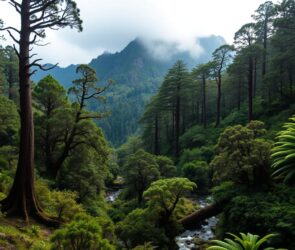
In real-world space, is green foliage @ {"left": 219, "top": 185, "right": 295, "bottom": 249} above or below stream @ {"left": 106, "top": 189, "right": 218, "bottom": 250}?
above

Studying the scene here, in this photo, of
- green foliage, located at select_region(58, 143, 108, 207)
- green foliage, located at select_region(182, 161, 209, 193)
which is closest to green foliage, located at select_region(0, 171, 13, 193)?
green foliage, located at select_region(58, 143, 108, 207)

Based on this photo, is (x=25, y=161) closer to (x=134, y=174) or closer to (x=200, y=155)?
(x=134, y=174)

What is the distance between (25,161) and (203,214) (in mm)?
10694

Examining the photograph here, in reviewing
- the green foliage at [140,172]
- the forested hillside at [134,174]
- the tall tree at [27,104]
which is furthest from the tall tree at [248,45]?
the tall tree at [27,104]

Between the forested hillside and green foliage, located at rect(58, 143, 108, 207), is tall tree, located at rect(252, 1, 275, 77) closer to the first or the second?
the forested hillside

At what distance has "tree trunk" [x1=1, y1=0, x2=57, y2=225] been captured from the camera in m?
12.1

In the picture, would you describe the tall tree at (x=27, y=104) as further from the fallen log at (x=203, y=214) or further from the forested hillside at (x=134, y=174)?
the fallen log at (x=203, y=214)

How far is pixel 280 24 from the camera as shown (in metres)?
28.3

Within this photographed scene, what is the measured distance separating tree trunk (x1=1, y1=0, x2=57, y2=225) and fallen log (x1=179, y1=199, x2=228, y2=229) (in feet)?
29.0

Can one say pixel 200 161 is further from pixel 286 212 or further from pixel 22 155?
pixel 22 155

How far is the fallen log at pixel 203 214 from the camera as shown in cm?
1784

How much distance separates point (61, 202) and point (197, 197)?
2040 cm

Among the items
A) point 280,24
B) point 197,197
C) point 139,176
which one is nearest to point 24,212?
point 139,176

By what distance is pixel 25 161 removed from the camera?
12.4 m
